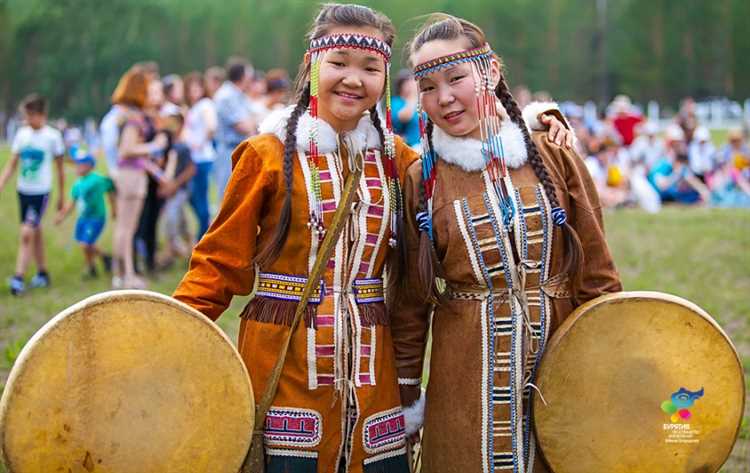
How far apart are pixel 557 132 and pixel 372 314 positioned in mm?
866

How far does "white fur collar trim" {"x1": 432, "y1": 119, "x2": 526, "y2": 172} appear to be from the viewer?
2986 millimetres

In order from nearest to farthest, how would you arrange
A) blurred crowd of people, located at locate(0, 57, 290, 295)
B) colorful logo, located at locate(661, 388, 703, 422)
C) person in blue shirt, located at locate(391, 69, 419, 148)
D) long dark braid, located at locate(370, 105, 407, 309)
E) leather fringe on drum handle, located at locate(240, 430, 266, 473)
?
leather fringe on drum handle, located at locate(240, 430, 266, 473)
colorful logo, located at locate(661, 388, 703, 422)
long dark braid, located at locate(370, 105, 407, 309)
blurred crowd of people, located at locate(0, 57, 290, 295)
person in blue shirt, located at locate(391, 69, 419, 148)

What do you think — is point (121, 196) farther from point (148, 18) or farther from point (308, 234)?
point (148, 18)

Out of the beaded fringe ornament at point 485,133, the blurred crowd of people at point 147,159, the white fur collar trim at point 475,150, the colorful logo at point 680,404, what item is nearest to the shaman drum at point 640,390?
the colorful logo at point 680,404

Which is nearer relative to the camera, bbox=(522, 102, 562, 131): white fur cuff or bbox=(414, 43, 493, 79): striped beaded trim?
bbox=(414, 43, 493, 79): striped beaded trim

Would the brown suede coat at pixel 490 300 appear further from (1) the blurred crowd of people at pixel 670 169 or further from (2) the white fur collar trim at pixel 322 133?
(1) the blurred crowd of people at pixel 670 169

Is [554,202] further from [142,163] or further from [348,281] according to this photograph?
[142,163]

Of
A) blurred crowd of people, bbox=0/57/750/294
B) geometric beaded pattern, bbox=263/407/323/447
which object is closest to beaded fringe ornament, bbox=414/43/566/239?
geometric beaded pattern, bbox=263/407/323/447

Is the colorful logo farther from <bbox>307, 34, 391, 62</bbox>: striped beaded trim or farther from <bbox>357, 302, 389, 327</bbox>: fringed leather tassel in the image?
<bbox>307, 34, 391, 62</bbox>: striped beaded trim

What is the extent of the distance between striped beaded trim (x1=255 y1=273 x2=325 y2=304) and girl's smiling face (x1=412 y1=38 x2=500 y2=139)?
2.20 feet

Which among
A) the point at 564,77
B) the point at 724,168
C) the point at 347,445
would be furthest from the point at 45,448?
the point at 564,77

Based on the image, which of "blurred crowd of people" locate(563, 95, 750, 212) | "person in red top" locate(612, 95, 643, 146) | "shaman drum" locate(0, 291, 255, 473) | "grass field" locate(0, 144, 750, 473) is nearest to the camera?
"shaman drum" locate(0, 291, 255, 473)

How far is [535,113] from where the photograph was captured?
3186 millimetres

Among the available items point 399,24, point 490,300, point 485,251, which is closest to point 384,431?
point 490,300
